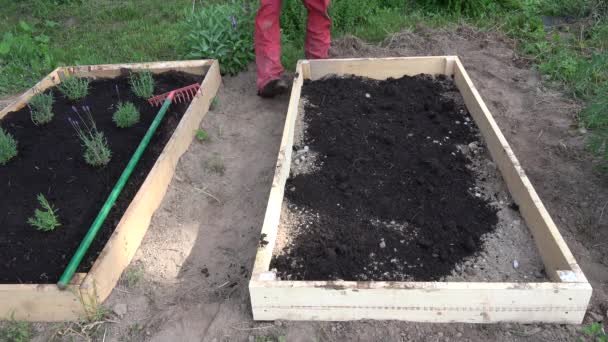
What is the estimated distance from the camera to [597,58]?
3.57 m

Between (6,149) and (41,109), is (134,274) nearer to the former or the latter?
(6,149)

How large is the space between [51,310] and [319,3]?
3222mm

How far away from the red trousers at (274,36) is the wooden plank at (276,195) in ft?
1.47

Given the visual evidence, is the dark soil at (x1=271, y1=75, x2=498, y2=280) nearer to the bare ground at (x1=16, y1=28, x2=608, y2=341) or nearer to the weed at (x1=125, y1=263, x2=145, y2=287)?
the bare ground at (x1=16, y1=28, x2=608, y2=341)

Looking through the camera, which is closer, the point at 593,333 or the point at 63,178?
the point at 593,333

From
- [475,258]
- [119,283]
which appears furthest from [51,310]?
[475,258]

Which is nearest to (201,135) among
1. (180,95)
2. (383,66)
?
(180,95)

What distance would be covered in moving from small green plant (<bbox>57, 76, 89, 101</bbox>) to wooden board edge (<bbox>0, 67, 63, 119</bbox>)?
0.19 meters

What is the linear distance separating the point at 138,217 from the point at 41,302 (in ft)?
2.30

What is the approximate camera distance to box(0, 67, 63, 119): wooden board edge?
4.17 m

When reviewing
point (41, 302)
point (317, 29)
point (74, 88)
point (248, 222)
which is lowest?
point (248, 222)

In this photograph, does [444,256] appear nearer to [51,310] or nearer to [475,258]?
[475,258]

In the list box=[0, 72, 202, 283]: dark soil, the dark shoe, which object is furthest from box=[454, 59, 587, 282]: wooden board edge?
box=[0, 72, 202, 283]: dark soil

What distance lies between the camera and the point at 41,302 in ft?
8.53
